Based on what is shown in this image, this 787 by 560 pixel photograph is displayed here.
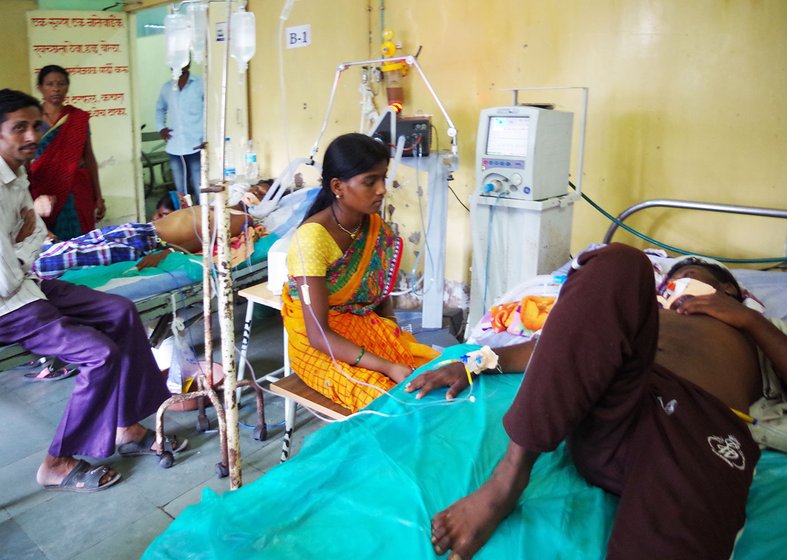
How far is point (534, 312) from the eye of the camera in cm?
198

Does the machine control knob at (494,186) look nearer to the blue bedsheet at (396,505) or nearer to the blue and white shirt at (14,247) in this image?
the blue bedsheet at (396,505)

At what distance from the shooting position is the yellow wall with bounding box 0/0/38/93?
15.9 ft

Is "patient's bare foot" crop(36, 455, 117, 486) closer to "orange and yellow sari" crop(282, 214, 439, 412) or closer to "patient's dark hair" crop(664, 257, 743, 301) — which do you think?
"orange and yellow sari" crop(282, 214, 439, 412)

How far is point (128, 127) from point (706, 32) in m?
4.61

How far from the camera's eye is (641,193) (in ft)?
9.52

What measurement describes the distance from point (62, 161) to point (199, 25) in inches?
89.4

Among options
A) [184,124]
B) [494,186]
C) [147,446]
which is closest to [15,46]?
[184,124]

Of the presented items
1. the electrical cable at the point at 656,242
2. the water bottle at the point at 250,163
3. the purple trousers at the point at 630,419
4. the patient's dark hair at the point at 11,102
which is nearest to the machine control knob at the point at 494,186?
the electrical cable at the point at 656,242

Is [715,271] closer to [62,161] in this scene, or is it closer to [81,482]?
[81,482]

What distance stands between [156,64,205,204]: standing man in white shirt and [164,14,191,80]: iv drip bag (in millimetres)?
2548

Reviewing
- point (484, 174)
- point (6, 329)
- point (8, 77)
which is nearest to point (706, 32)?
point (484, 174)

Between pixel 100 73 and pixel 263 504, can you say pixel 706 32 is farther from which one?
pixel 100 73

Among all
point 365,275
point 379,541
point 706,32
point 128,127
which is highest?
point 706,32

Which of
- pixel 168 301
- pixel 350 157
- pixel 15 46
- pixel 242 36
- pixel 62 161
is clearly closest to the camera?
pixel 242 36
